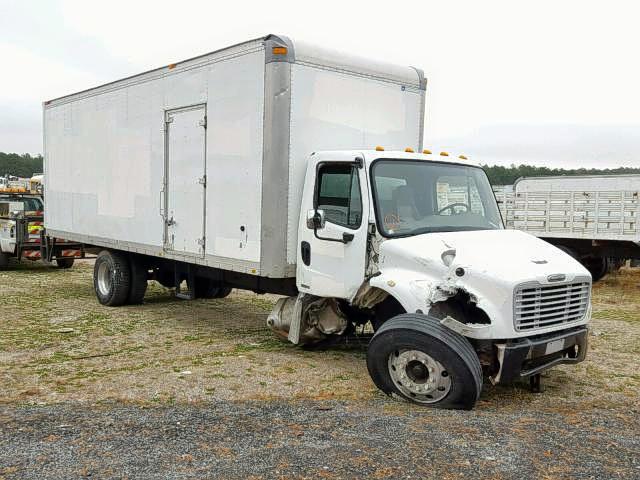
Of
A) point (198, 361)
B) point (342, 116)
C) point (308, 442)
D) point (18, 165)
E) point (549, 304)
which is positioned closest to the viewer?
point (308, 442)

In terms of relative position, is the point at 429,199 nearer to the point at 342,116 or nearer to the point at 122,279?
the point at 342,116

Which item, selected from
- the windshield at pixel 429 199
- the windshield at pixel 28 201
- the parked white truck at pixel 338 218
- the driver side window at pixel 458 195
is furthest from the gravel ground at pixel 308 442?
the windshield at pixel 28 201

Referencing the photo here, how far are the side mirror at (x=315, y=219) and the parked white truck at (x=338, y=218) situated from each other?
11mm

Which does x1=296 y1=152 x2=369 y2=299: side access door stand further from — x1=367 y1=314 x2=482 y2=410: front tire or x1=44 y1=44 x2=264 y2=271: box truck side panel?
x1=367 y1=314 x2=482 y2=410: front tire

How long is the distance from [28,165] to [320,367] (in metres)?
81.3

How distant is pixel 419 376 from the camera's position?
5.49 metres

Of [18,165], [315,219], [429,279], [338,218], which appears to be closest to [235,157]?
[315,219]

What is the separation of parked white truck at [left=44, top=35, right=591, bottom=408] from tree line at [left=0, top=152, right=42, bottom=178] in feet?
231

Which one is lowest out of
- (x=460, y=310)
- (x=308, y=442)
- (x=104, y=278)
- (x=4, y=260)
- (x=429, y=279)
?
(x=4, y=260)

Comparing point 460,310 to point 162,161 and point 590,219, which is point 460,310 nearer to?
point 162,161

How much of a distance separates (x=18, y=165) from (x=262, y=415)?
8127 centimetres

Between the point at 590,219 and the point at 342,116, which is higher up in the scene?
the point at 342,116

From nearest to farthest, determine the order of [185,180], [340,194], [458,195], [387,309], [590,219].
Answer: [387,309], [340,194], [458,195], [185,180], [590,219]

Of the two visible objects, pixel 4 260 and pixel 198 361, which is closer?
pixel 198 361
